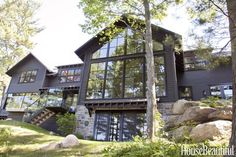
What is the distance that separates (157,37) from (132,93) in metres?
4.53

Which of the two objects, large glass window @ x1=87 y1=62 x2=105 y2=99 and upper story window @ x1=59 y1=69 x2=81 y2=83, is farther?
upper story window @ x1=59 y1=69 x2=81 y2=83

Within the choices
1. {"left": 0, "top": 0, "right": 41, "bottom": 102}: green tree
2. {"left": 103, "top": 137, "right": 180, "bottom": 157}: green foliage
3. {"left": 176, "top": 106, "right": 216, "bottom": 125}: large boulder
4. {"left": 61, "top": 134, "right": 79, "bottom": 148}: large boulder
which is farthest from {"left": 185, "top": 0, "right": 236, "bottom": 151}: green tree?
{"left": 0, "top": 0, "right": 41, "bottom": 102}: green tree

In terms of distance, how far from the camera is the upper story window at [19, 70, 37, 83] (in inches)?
961

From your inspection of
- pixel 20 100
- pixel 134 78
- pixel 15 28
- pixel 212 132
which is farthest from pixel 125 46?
pixel 20 100

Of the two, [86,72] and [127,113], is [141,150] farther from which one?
[86,72]

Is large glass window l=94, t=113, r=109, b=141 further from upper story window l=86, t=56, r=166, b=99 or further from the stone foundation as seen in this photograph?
upper story window l=86, t=56, r=166, b=99

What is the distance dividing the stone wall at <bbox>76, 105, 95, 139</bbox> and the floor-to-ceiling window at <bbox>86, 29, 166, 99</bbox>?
117cm

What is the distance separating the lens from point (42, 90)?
2242 cm

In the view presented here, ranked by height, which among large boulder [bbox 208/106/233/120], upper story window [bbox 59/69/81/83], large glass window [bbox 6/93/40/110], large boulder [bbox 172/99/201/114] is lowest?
large boulder [bbox 208/106/233/120]

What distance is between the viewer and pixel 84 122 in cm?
1566

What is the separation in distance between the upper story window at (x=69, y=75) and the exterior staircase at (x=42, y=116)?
4.60m

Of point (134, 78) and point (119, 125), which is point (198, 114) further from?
point (119, 125)

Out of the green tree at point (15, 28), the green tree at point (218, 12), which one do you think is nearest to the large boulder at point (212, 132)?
the green tree at point (218, 12)

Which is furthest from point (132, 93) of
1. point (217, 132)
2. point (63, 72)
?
point (63, 72)
